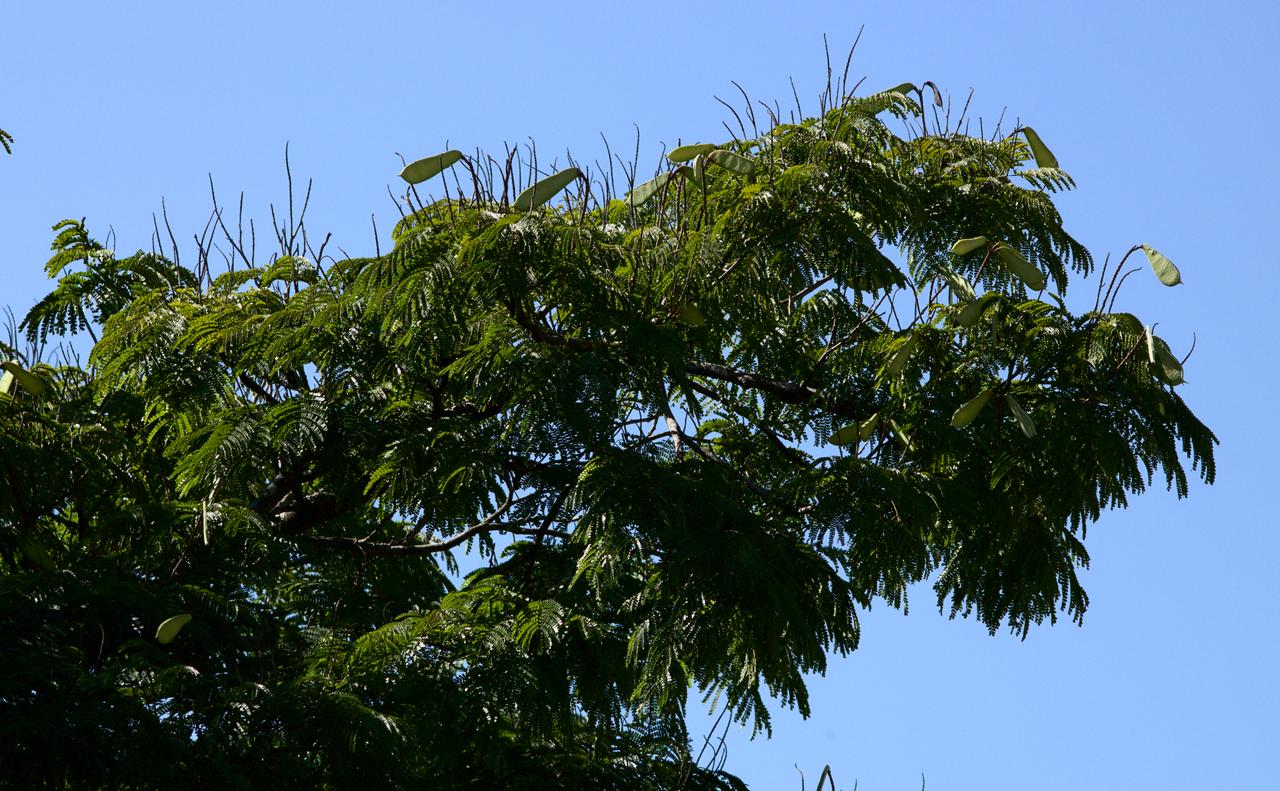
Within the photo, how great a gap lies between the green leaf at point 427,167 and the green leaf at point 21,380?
79.9 inches

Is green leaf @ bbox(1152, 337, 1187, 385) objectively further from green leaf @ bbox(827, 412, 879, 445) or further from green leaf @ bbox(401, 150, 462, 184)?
green leaf @ bbox(401, 150, 462, 184)

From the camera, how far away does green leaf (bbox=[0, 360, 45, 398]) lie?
25.7 ft

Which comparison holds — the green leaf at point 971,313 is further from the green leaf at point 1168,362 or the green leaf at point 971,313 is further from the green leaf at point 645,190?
the green leaf at point 645,190

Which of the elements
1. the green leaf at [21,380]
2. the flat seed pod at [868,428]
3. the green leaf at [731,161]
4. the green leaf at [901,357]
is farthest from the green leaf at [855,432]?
the green leaf at [21,380]

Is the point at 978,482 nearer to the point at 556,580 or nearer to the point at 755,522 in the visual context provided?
the point at 755,522

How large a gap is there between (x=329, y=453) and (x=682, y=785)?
2353mm

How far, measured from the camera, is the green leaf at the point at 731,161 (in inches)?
303

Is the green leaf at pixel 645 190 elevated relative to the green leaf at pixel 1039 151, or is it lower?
lower

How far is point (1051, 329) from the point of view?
766 cm

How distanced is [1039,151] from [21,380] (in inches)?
201

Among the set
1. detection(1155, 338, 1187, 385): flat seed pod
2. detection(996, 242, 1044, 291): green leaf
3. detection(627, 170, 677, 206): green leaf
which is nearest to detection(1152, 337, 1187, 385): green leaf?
detection(1155, 338, 1187, 385): flat seed pod

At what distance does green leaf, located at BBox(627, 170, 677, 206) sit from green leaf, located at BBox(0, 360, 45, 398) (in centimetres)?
292

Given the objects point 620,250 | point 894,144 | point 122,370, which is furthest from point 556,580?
point 894,144

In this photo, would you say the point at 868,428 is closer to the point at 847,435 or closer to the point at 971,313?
the point at 847,435
